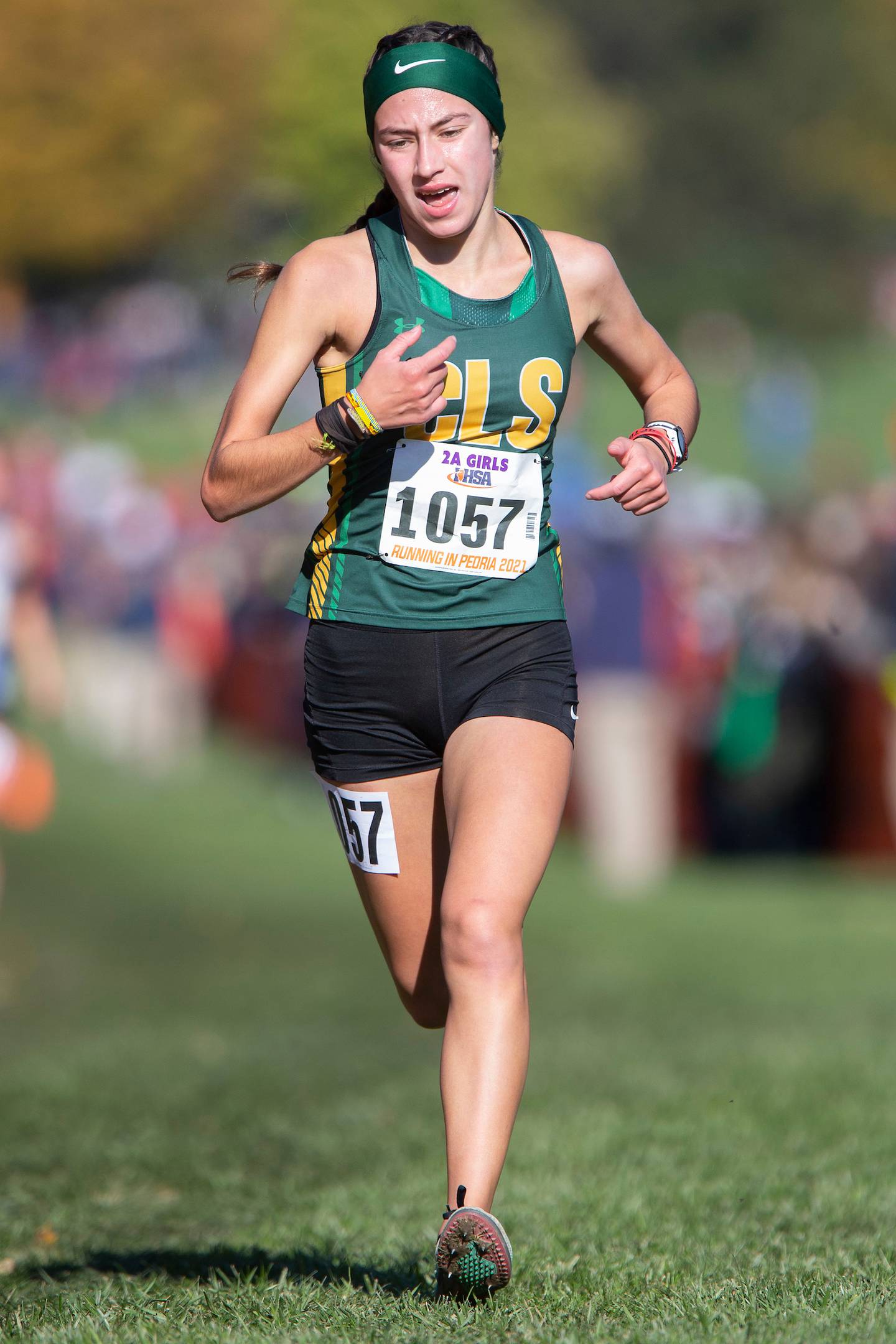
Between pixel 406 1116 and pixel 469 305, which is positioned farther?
pixel 406 1116

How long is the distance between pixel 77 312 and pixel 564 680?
3005 cm

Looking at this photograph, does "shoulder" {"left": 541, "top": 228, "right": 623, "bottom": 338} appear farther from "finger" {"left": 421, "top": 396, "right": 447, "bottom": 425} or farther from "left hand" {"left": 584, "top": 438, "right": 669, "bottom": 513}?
"finger" {"left": 421, "top": 396, "right": 447, "bottom": 425}

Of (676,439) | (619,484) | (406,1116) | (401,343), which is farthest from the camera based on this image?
(406,1116)

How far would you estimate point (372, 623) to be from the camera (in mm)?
3891

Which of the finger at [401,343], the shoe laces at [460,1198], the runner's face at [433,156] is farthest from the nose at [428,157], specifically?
the shoe laces at [460,1198]

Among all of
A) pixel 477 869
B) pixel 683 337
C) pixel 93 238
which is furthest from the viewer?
pixel 683 337

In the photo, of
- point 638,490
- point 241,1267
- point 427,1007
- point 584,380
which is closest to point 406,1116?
point 241,1267

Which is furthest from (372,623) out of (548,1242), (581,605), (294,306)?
(581,605)

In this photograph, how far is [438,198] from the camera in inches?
147

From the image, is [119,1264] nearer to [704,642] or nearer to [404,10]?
[704,642]

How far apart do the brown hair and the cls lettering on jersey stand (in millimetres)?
492

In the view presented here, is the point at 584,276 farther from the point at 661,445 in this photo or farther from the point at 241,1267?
the point at 241,1267

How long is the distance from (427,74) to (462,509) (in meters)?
0.90

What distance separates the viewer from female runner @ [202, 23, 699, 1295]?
3.60 meters
